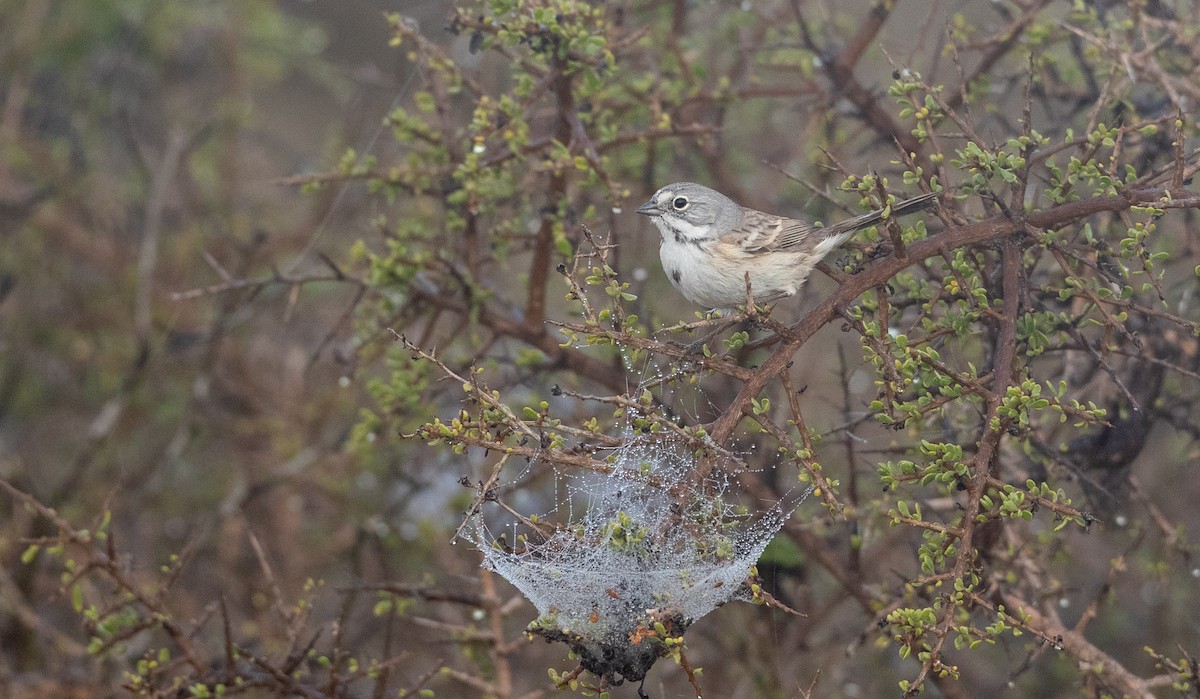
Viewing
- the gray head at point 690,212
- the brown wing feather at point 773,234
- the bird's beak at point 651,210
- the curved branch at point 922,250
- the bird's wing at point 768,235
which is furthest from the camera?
the bird's beak at point 651,210

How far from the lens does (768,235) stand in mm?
4148

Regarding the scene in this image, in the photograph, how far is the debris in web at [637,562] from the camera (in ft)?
8.89

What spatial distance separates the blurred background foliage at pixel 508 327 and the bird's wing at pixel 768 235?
0.78 ft

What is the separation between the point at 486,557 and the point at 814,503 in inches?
113

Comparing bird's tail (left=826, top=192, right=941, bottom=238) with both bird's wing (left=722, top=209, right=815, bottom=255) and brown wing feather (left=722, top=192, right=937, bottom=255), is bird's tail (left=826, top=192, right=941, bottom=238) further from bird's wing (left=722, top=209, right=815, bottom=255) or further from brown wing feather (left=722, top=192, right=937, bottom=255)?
bird's wing (left=722, top=209, right=815, bottom=255)

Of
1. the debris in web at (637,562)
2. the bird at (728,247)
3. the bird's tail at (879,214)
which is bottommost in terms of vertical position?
the debris in web at (637,562)

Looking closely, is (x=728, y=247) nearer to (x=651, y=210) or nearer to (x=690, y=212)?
(x=690, y=212)

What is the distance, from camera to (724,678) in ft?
18.4

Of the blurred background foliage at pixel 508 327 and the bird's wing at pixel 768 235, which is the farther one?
the bird's wing at pixel 768 235

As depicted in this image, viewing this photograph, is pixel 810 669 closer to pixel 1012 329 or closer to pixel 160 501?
pixel 1012 329

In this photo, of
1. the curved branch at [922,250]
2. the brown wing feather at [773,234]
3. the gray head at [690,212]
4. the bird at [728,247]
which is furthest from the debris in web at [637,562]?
the gray head at [690,212]

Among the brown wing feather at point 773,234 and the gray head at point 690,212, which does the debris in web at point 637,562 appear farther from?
the gray head at point 690,212

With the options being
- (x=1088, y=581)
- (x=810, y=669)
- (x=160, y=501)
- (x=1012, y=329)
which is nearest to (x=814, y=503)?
(x=810, y=669)

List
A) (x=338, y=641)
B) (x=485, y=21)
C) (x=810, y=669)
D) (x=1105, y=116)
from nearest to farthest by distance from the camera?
(x=338, y=641)
(x=485, y=21)
(x=1105, y=116)
(x=810, y=669)
